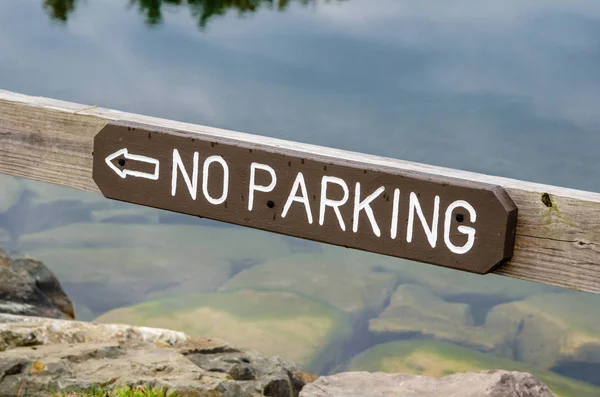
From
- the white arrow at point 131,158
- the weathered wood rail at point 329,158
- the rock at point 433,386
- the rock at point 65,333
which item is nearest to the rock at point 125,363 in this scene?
the rock at point 65,333

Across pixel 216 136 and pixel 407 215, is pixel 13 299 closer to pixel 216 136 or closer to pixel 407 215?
pixel 216 136

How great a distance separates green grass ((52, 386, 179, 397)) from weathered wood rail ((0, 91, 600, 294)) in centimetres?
104

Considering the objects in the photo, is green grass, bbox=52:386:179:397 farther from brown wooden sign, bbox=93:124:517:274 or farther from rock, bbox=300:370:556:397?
brown wooden sign, bbox=93:124:517:274

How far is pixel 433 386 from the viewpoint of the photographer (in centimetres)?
→ 446

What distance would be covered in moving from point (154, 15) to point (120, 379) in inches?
459

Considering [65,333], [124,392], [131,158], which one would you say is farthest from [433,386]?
[65,333]

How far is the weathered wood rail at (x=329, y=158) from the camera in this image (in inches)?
104

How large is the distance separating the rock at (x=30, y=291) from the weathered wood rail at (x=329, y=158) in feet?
12.4

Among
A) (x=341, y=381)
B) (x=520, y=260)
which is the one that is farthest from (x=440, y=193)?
(x=341, y=381)

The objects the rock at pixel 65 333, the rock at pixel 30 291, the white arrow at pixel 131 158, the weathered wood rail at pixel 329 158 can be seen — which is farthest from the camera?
the rock at pixel 30 291

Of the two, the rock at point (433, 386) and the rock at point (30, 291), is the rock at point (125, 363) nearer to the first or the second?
the rock at point (433, 386)

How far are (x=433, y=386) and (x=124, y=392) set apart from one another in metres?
1.45

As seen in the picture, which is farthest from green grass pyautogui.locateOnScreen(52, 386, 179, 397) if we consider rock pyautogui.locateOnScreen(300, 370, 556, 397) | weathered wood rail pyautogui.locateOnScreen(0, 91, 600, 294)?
weathered wood rail pyautogui.locateOnScreen(0, 91, 600, 294)

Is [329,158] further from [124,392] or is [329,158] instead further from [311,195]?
[124,392]
